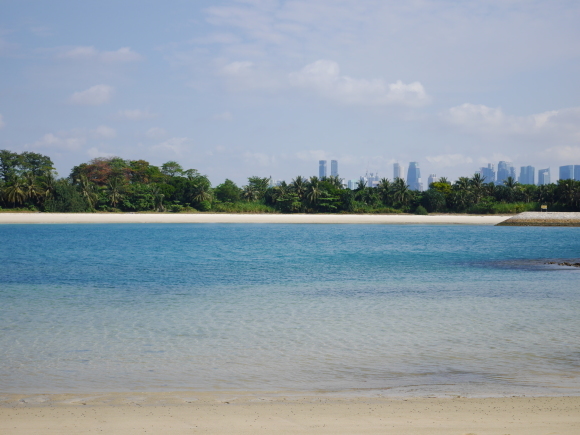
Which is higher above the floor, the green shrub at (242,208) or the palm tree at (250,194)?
the palm tree at (250,194)

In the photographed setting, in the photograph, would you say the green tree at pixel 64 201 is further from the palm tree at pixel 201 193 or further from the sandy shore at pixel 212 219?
the palm tree at pixel 201 193

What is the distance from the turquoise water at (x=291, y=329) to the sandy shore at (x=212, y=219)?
4161 centimetres

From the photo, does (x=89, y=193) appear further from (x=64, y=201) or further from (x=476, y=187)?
(x=476, y=187)

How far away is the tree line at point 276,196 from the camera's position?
67688mm

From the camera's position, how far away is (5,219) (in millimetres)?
58062

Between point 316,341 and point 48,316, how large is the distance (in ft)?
18.4

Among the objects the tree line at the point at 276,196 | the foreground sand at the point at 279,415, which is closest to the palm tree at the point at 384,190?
the tree line at the point at 276,196

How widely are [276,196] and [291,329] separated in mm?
67395

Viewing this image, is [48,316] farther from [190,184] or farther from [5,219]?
[190,184]

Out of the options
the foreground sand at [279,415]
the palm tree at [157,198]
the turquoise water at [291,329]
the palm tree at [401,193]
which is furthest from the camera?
the palm tree at [401,193]

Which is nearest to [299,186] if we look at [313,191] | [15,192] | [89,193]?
[313,191]

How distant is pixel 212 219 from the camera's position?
64062 millimetres

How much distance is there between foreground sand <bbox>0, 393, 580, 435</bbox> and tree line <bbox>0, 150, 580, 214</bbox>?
218ft

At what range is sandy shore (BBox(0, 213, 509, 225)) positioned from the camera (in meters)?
60.2
